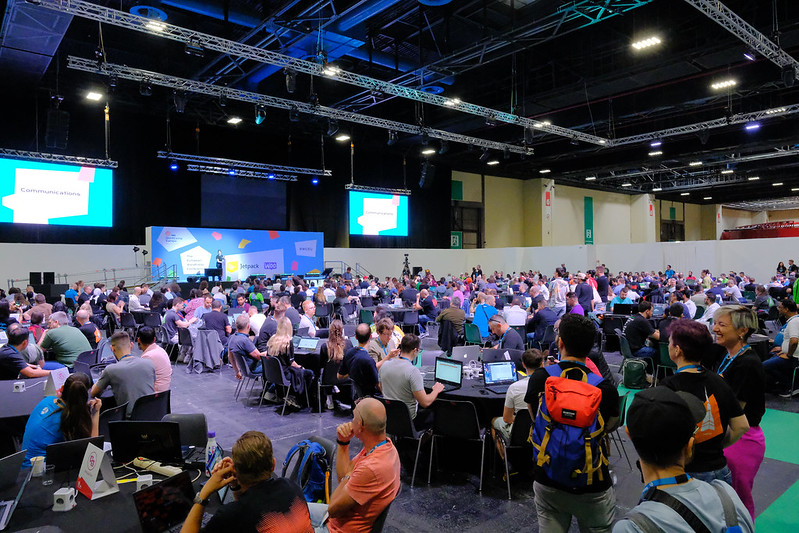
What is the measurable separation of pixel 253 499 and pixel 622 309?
9402 millimetres

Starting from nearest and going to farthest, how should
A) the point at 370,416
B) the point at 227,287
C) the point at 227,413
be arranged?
the point at 370,416 → the point at 227,413 → the point at 227,287

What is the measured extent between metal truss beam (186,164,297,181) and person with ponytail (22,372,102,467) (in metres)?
14.5

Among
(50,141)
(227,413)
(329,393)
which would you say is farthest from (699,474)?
(50,141)

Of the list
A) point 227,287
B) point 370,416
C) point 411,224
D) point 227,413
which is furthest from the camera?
point 411,224

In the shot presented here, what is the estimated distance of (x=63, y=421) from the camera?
121 inches

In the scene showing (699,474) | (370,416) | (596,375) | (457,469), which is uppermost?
(596,375)

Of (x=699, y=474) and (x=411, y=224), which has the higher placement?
(x=411, y=224)

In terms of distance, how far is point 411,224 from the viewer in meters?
23.2

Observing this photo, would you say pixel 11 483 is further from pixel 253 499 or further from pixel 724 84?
pixel 724 84

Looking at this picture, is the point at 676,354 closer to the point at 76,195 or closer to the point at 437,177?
the point at 76,195

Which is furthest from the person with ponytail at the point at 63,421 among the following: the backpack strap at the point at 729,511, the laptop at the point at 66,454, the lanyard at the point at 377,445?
the backpack strap at the point at 729,511

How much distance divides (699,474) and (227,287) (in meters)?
16.7

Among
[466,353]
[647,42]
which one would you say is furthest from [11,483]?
[647,42]

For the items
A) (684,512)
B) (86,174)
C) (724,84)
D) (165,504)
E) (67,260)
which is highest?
(724,84)
